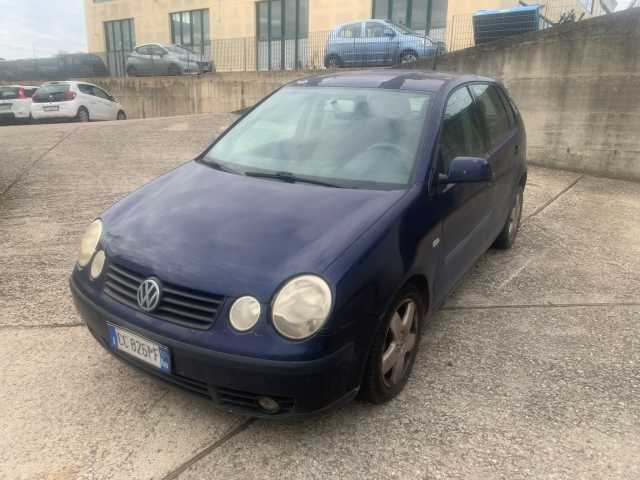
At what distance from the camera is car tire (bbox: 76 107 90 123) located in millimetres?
15117

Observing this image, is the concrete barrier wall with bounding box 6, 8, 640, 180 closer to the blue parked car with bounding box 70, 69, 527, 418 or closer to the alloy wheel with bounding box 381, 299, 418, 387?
the blue parked car with bounding box 70, 69, 527, 418

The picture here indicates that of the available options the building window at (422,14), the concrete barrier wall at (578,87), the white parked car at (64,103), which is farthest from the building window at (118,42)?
the concrete barrier wall at (578,87)

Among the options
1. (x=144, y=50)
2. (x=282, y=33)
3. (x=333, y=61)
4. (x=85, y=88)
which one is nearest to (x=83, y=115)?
(x=85, y=88)

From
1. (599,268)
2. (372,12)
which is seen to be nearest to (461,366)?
(599,268)

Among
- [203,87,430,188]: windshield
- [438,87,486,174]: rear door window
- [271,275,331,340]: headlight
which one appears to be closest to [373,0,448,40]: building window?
[438,87,486,174]: rear door window

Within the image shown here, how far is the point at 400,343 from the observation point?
8.63 feet

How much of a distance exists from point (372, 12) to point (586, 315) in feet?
66.5

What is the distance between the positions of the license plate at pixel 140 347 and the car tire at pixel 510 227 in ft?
10.8

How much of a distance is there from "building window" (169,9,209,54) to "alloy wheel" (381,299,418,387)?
1038 inches

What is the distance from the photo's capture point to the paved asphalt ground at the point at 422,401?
227cm

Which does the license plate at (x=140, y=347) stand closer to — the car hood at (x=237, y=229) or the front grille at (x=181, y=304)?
the front grille at (x=181, y=304)

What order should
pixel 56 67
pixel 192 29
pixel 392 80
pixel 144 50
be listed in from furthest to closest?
pixel 192 29 → pixel 56 67 → pixel 144 50 → pixel 392 80

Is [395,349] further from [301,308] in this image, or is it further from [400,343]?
[301,308]

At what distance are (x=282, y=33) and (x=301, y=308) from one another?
23.8 meters
